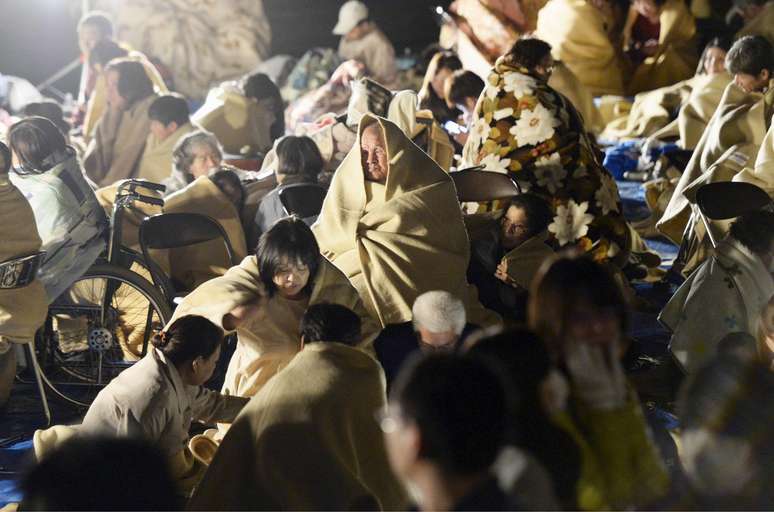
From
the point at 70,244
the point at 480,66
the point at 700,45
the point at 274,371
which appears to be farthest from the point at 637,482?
the point at 700,45

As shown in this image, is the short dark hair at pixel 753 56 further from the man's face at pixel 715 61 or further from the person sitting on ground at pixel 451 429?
the person sitting on ground at pixel 451 429

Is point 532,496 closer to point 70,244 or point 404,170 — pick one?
point 404,170

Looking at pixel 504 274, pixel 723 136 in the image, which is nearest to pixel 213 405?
pixel 504 274

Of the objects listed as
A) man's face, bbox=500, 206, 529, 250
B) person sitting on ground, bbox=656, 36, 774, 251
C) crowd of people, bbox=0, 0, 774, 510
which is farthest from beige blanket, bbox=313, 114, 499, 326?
person sitting on ground, bbox=656, 36, 774, 251

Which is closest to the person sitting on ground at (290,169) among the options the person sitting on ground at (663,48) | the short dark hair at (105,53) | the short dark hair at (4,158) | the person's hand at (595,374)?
the short dark hair at (4,158)

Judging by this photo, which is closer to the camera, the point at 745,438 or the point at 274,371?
the point at 745,438

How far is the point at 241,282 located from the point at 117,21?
8525mm

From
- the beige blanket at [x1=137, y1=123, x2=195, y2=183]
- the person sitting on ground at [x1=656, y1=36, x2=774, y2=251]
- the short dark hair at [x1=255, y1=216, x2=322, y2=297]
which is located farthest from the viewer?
the beige blanket at [x1=137, y1=123, x2=195, y2=183]

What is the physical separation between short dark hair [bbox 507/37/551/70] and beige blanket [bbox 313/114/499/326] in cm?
107

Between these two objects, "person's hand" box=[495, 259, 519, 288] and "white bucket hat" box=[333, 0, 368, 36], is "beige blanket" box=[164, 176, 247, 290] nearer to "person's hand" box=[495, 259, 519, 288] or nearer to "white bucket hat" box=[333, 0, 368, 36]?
"person's hand" box=[495, 259, 519, 288]

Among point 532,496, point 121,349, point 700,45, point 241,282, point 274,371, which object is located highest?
point 532,496

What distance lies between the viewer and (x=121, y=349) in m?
5.14

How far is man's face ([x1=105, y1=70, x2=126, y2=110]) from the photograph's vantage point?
7133 mm

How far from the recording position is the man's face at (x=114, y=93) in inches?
281
